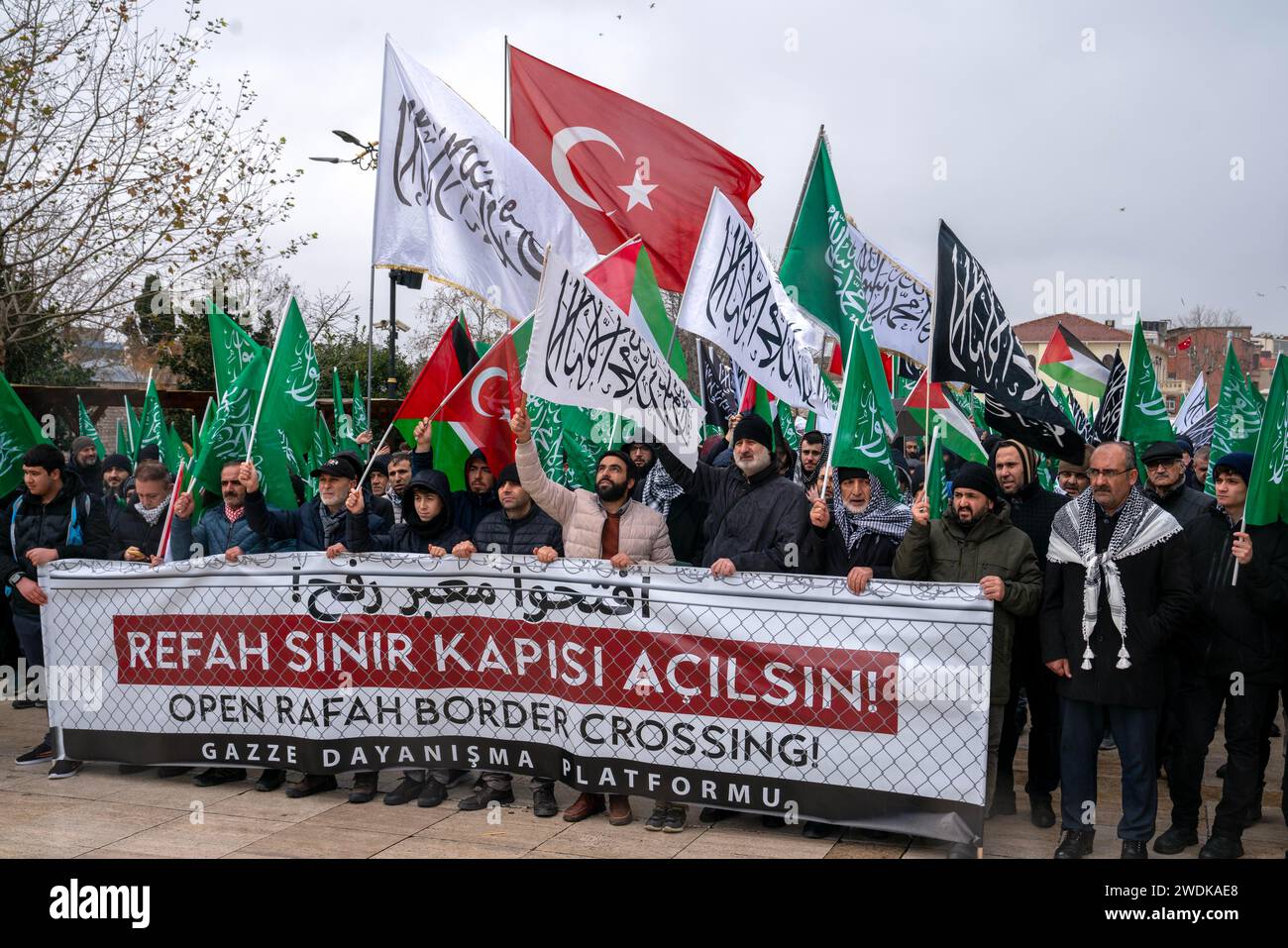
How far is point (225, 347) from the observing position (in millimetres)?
7387

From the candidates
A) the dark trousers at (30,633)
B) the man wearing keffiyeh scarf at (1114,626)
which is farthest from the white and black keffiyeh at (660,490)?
the dark trousers at (30,633)

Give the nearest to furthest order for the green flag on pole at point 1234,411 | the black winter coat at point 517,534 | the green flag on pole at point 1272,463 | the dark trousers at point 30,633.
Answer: the green flag on pole at point 1272,463, the black winter coat at point 517,534, the dark trousers at point 30,633, the green flag on pole at point 1234,411

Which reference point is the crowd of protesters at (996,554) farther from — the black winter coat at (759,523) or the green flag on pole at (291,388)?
the green flag on pole at (291,388)

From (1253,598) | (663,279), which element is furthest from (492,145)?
(1253,598)

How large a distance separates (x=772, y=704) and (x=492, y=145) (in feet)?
12.2

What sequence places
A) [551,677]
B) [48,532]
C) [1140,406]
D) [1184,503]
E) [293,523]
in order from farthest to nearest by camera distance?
[48,532] < [293,523] < [1140,406] < [1184,503] < [551,677]

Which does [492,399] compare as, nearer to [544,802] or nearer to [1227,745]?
[544,802]

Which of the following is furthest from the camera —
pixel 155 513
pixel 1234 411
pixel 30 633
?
pixel 1234 411

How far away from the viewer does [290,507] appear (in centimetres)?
657

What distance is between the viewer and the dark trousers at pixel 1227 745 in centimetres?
520

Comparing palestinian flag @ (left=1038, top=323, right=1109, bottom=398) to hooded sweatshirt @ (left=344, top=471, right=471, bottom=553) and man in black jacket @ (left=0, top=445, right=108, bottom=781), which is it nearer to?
hooded sweatshirt @ (left=344, top=471, right=471, bottom=553)

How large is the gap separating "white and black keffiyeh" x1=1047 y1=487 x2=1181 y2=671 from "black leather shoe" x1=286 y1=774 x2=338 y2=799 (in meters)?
4.00

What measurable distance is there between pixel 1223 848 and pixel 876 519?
2.25 meters

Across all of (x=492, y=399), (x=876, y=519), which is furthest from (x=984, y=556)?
(x=492, y=399)
